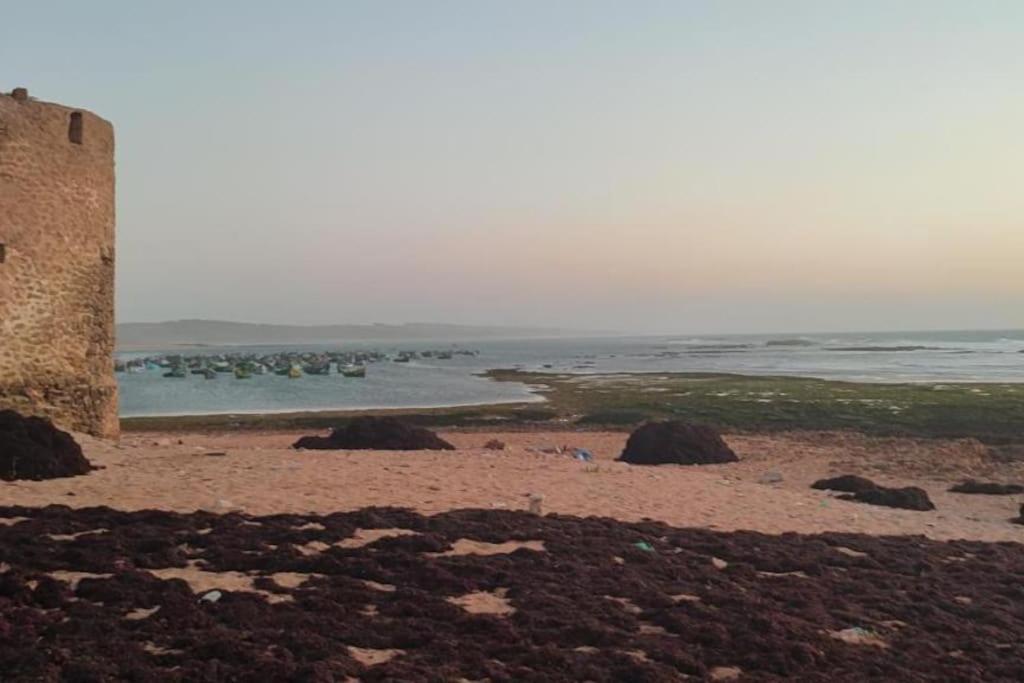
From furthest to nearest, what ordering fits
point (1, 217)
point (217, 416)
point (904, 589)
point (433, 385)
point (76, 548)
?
point (433, 385)
point (217, 416)
point (1, 217)
point (904, 589)
point (76, 548)

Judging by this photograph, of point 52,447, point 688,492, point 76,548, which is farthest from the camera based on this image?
point 688,492

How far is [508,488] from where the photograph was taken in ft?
49.3

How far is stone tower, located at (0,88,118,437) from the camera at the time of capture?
15.5 metres

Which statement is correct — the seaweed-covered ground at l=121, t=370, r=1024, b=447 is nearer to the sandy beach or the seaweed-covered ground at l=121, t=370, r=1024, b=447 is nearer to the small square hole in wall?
the sandy beach

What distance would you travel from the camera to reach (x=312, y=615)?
7.64m

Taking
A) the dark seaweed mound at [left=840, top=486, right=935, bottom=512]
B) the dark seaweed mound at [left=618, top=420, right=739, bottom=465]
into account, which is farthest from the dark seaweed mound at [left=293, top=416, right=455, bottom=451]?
the dark seaweed mound at [left=840, top=486, right=935, bottom=512]

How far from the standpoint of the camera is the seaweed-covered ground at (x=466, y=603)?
22.4 ft

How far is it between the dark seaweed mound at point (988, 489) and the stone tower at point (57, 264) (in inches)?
732

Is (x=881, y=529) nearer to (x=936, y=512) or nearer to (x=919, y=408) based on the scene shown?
(x=936, y=512)

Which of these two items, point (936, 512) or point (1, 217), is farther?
point (936, 512)

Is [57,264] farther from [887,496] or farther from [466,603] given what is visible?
[887,496]

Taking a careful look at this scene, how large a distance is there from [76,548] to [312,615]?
308 centimetres

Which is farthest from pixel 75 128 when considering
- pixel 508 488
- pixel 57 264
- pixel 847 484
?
pixel 847 484

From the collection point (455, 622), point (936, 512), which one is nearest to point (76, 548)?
point (455, 622)
